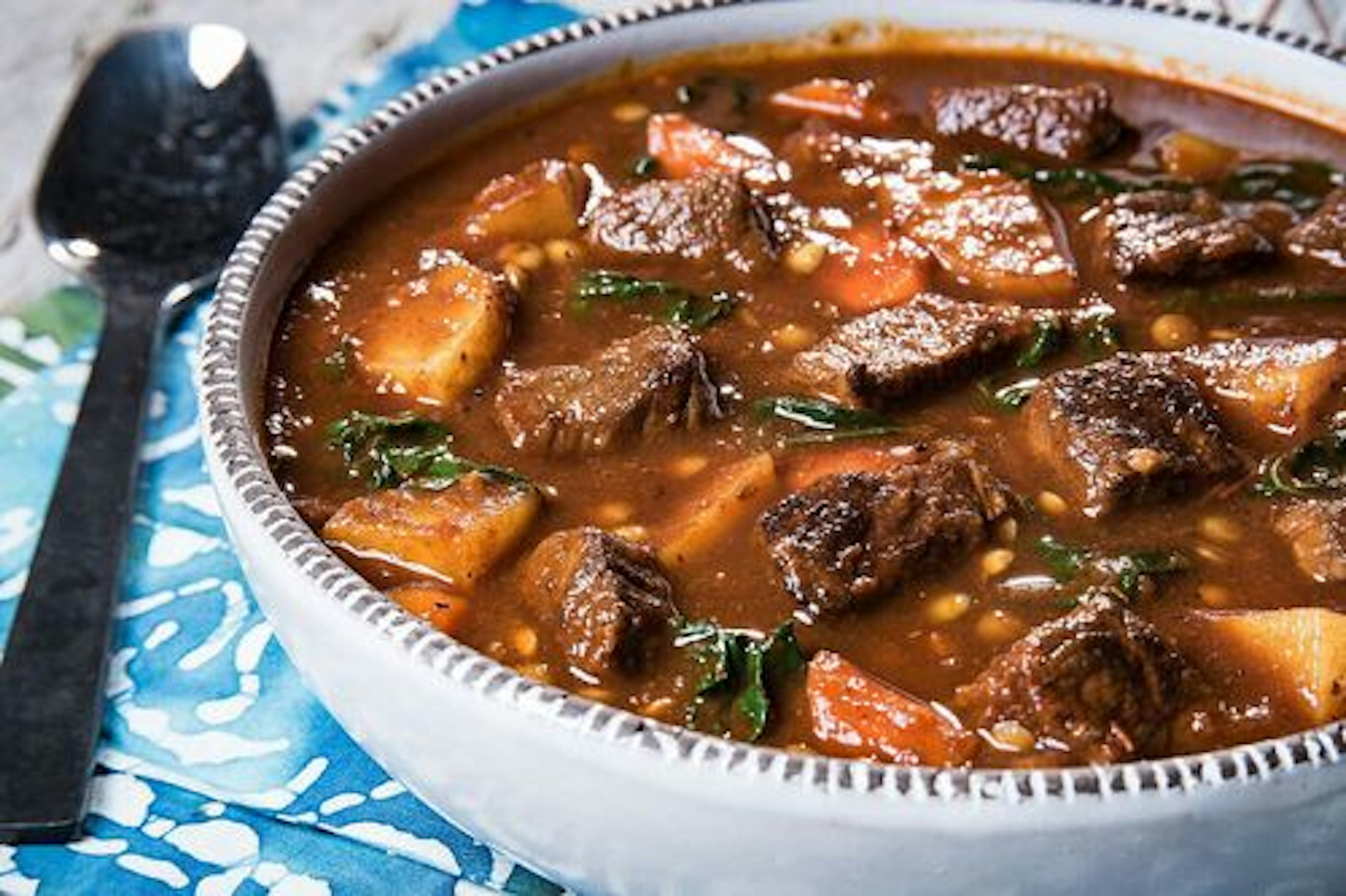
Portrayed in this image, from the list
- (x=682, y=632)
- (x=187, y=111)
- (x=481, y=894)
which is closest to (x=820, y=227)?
(x=682, y=632)

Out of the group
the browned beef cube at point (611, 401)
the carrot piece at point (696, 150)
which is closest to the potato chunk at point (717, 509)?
the browned beef cube at point (611, 401)

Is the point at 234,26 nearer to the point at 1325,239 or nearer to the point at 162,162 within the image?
the point at 162,162

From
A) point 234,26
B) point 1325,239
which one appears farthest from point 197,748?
point 234,26

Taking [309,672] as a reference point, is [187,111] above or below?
below

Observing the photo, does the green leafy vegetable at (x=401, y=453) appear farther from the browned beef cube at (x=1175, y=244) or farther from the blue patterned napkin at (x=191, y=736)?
the browned beef cube at (x=1175, y=244)

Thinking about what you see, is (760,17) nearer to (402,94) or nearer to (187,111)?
(402,94)

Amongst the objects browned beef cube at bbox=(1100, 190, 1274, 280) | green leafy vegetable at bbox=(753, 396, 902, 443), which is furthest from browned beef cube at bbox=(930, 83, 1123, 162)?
green leafy vegetable at bbox=(753, 396, 902, 443)
